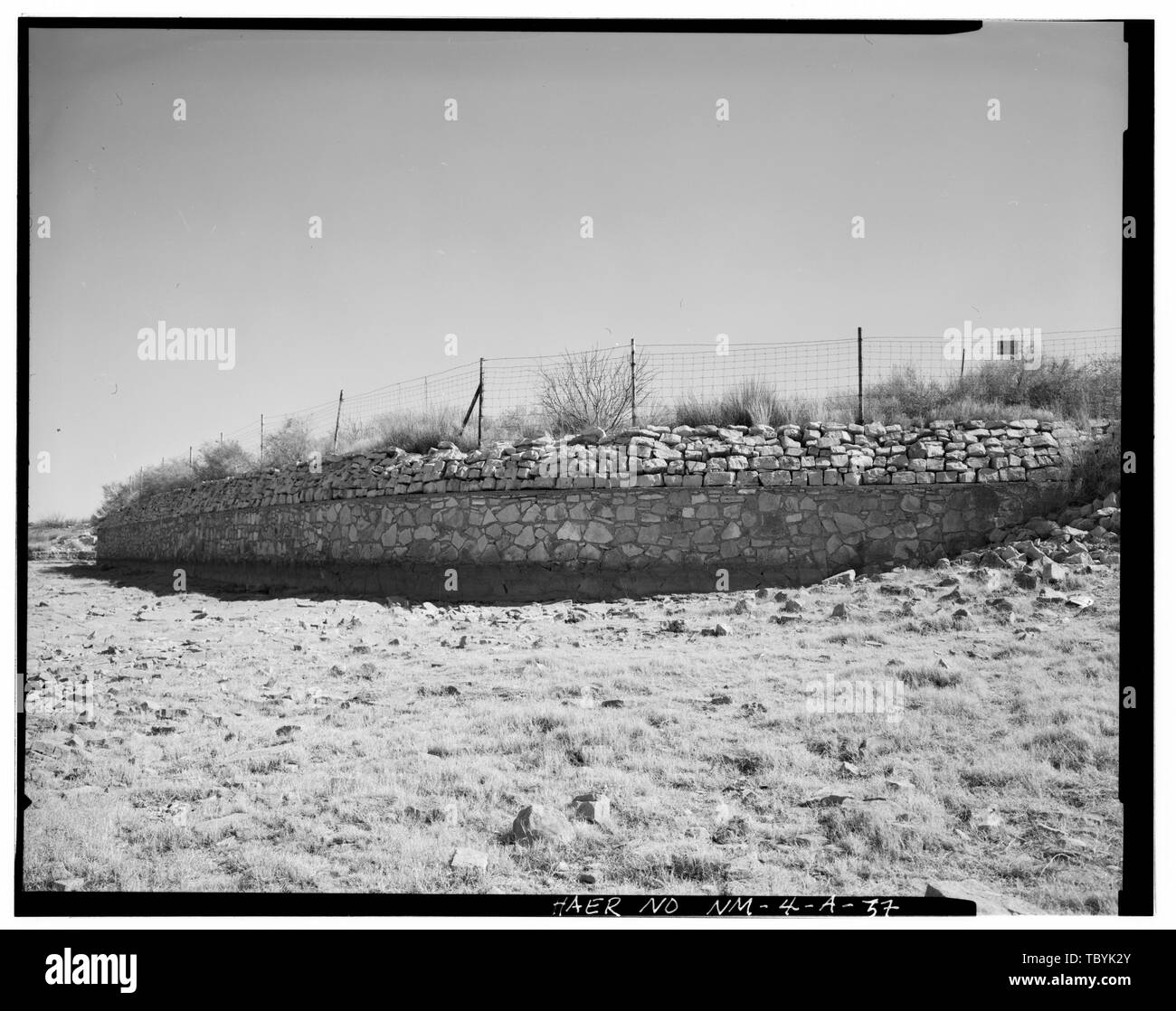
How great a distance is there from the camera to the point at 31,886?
393 centimetres

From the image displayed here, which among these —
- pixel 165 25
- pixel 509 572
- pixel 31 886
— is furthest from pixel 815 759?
pixel 509 572

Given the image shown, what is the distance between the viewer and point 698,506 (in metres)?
11.1

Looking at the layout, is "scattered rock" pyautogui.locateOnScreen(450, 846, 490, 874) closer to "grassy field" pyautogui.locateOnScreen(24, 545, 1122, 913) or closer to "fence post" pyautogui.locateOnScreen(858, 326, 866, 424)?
"grassy field" pyautogui.locateOnScreen(24, 545, 1122, 913)

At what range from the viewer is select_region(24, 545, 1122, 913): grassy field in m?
3.96

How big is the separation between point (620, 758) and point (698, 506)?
20.5ft

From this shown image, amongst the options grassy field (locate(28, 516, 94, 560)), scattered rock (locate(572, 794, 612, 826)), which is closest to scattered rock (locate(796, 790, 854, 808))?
scattered rock (locate(572, 794, 612, 826))

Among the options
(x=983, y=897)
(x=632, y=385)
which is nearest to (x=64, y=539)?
(x=632, y=385)

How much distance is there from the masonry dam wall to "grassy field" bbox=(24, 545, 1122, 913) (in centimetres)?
215

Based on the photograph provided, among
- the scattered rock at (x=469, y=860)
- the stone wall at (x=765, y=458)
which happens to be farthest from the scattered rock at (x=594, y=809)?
the stone wall at (x=765, y=458)

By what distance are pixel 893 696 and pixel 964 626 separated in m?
2.10

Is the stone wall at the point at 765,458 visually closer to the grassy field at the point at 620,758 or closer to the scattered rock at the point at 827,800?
the grassy field at the point at 620,758

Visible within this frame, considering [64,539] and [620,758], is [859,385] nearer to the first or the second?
[620,758]
